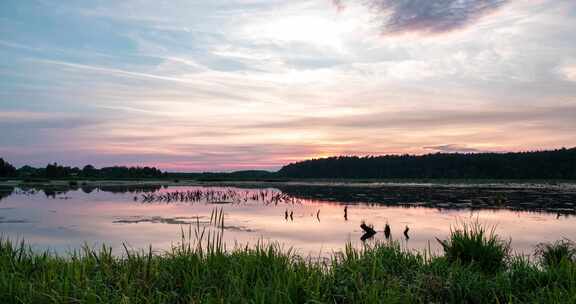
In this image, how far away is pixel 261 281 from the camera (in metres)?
6.92

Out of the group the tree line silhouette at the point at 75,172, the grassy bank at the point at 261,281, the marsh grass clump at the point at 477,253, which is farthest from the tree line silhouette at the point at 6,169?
the marsh grass clump at the point at 477,253

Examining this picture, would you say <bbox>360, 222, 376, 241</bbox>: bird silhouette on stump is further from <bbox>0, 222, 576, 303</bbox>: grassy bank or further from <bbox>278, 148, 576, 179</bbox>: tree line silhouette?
<bbox>278, 148, 576, 179</bbox>: tree line silhouette

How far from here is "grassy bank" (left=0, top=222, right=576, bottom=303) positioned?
266 inches

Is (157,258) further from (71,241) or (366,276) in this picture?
(71,241)

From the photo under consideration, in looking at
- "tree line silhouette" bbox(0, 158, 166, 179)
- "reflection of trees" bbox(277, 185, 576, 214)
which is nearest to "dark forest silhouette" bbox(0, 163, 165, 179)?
"tree line silhouette" bbox(0, 158, 166, 179)

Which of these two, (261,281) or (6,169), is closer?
(261,281)

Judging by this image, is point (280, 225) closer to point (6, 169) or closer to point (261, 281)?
point (261, 281)

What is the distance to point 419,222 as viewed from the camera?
2373cm

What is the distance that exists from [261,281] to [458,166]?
140 meters

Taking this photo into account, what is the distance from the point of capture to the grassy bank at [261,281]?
677 cm

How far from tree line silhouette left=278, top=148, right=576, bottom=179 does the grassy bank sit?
122 metres

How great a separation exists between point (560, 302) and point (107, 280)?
688 centimetres

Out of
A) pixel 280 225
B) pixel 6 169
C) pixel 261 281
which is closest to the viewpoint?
pixel 261 281

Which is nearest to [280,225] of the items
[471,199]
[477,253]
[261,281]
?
[477,253]
